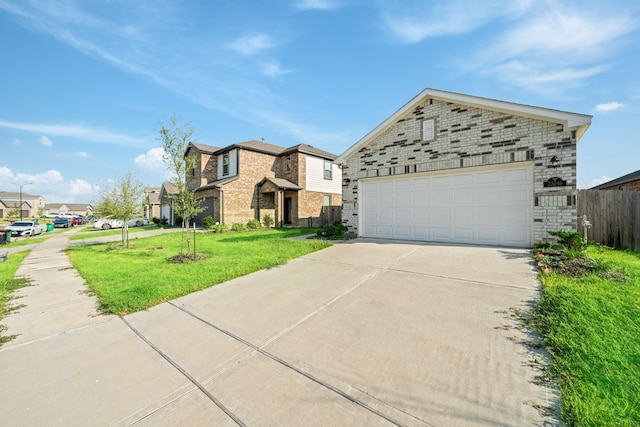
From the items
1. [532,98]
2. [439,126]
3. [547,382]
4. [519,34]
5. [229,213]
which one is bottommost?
[547,382]

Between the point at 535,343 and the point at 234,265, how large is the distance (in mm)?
6085

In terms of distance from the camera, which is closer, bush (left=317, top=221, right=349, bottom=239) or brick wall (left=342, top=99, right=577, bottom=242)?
brick wall (left=342, top=99, right=577, bottom=242)

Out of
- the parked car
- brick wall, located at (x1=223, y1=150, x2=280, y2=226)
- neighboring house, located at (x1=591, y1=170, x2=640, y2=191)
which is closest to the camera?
neighboring house, located at (x1=591, y1=170, x2=640, y2=191)

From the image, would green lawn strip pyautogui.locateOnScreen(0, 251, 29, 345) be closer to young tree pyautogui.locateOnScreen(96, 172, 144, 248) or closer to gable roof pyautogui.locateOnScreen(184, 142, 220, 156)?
young tree pyautogui.locateOnScreen(96, 172, 144, 248)

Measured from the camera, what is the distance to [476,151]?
341 inches

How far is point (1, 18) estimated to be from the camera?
7.58 meters

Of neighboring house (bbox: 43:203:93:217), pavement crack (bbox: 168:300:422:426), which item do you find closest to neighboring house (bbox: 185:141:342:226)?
pavement crack (bbox: 168:300:422:426)

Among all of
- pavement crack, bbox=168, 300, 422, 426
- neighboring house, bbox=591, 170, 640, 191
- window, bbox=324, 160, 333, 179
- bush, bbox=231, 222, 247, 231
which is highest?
window, bbox=324, 160, 333, 179

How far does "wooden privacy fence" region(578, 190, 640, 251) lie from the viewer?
767cm

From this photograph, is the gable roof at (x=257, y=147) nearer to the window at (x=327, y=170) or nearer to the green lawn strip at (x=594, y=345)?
the window at (x=327, y=170)

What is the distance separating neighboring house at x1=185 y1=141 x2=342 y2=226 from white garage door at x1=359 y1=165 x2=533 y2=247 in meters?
10.1

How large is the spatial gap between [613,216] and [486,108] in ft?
16.4

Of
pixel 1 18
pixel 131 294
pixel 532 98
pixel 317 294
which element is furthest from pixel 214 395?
pixel 1 18

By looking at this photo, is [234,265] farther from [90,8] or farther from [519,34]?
[519,34]
